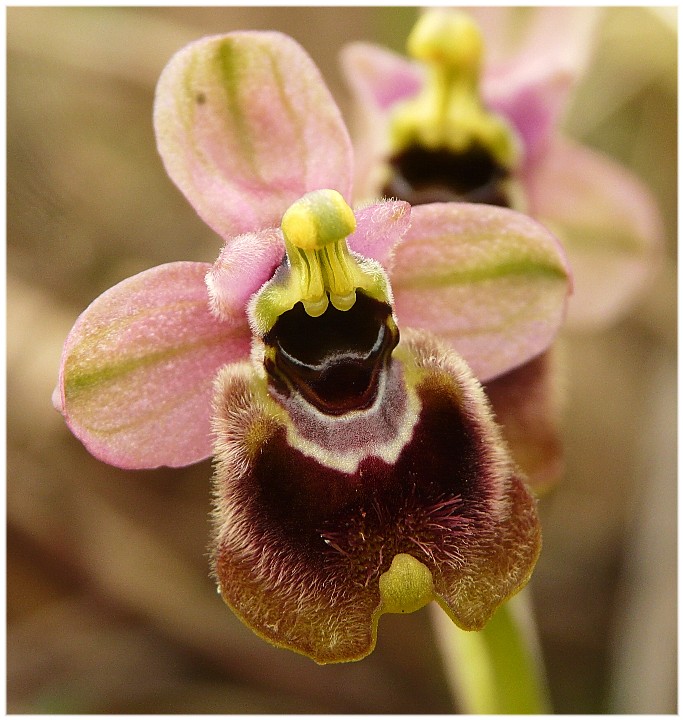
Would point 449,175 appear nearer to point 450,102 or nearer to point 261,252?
point 450,102

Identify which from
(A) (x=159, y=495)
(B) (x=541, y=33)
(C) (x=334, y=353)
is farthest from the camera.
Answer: (A) (x=159, y=495)

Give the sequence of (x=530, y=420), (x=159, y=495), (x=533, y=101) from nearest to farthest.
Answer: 1. (x=530, y=420)
2. (x=533, y=101)
3. (x=159, y=495)

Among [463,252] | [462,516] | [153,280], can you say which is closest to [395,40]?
[463,252]

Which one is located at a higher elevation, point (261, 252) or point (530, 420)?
point (261, 252)

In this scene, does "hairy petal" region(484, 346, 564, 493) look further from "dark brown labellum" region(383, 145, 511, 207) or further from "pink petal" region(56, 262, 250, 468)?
"pink petal" region(56, 262, 250, 468)

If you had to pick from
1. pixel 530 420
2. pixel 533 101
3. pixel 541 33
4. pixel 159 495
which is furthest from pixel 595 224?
pixel 159 495

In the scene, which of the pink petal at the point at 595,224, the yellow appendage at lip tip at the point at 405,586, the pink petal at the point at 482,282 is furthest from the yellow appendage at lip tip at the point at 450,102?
the yellow appendage at lip tip at the point at 405,586

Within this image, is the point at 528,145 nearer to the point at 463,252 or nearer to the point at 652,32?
the point at 463,252
